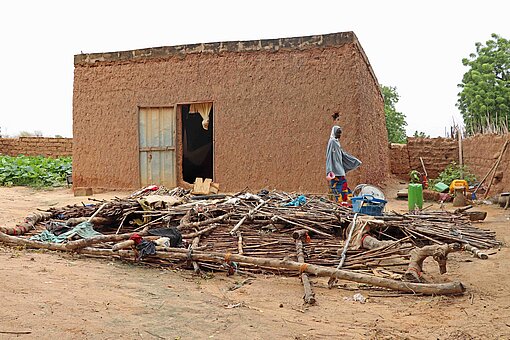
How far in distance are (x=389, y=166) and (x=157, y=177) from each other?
24.6 ft

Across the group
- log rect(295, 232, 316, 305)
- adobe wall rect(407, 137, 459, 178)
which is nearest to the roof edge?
log rect(295, 232, 316, 305)

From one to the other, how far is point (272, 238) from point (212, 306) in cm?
198

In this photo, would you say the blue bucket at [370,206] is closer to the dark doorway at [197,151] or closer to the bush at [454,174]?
the bush at [454,174]

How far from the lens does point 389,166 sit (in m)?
14.8

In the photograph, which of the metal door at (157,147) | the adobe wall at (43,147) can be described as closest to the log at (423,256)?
the metal door at (157,147)

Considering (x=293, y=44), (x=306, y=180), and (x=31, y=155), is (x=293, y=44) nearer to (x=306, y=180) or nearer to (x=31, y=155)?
(x=306, y=180)

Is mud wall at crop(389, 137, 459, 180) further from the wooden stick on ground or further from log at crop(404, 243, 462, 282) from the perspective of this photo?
log at crop(404, 243, 462, 282)

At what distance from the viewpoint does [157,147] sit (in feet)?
33.7

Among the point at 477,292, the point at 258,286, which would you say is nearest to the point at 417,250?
the point at 477,292

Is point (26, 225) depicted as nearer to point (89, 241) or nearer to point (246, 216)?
point (89, 241)

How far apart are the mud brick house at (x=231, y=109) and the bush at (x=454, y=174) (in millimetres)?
2385

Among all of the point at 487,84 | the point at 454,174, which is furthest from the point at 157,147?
the point at 487,84

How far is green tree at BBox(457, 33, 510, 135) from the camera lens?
22609 mm

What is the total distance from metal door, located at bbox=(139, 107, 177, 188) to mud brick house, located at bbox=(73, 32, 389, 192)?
0.8 inches
